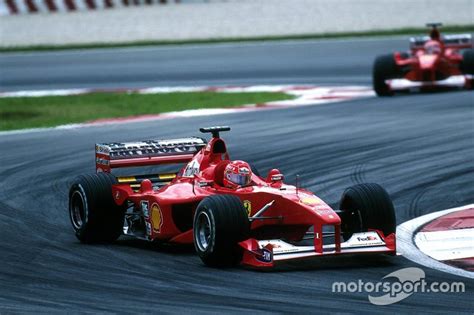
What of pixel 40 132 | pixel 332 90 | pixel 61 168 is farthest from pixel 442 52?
pixel 61 168

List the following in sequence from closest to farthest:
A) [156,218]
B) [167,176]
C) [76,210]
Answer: [156,218] < [76,210] < [167,176]

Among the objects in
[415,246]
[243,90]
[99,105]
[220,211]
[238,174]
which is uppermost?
[238,174]

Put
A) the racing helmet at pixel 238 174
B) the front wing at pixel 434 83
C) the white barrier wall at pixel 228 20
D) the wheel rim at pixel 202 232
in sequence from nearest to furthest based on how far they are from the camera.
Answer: the wheel rim at pixel 202 232 → the racing helmet at pixel 238 174 → the front wing at pixel 434 83 → the white barrier wall at pixel 228 20

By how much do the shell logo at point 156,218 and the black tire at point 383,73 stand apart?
12.8m

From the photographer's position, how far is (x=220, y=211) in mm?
10445

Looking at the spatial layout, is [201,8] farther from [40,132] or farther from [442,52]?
[40,132]

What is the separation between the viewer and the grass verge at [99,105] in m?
22.4

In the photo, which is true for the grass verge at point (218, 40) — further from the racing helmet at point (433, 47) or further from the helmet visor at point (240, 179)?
the helmet visor at point (240, 179)

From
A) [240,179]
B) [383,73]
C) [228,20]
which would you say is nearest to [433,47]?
[383,73]

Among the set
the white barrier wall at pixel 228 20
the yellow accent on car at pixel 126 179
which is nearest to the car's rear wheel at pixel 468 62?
the yellow accent on car at pixel 126 179

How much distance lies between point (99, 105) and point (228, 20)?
1681 centimetres

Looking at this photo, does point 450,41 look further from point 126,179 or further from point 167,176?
point 126,179

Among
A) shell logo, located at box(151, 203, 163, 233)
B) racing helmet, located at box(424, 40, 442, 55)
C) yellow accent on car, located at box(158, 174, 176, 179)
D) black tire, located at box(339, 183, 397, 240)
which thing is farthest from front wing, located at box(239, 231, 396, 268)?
racing helmet, located at box(424, 40, 442, 55)

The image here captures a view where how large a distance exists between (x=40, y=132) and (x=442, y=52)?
8184 mm
